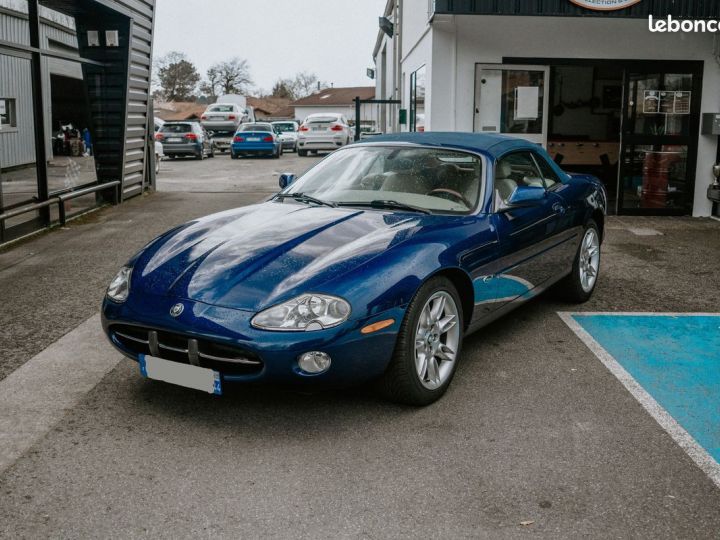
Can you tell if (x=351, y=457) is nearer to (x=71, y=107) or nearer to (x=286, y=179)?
(x=286, y=179)

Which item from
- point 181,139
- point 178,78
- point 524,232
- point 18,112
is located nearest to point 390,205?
point 524,232

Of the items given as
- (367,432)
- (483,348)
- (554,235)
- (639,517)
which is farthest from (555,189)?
(639,517)

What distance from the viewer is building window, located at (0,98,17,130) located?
9234 millimetres

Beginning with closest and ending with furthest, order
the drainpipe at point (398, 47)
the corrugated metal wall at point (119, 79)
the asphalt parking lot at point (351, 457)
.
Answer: the asphalt parking lot at point (351, 457) < the corrugated metal wall at point (119, 79) < the drainpipe at point (398, 47)

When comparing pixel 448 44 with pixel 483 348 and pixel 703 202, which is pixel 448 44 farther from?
pixel 483 348

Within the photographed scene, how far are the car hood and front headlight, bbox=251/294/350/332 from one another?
48mm

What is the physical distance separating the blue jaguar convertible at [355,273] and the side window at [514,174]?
0.7 inches

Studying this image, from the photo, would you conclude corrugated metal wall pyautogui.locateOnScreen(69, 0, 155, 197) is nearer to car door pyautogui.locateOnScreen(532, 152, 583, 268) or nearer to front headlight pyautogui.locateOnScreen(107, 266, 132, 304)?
car door pyautogui.locateOnScreen(532, 152, 583, 268)

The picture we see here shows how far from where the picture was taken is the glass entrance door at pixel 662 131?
1188cm

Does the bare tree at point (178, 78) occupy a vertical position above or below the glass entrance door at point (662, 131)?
above

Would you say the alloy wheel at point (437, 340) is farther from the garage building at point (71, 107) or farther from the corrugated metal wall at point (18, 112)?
the corrugated metal wall at point (18, 112)

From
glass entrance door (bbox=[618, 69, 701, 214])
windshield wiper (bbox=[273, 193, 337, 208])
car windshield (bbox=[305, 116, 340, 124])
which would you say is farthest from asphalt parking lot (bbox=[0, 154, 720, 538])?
car windshield (bbox=[305, 116, 340, 124])

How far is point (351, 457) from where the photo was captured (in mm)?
3650

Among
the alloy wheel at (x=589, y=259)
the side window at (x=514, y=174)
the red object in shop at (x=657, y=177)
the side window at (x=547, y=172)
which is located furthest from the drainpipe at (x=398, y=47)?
the side window at (x=514, y=174)
